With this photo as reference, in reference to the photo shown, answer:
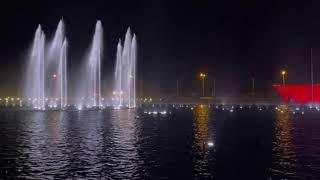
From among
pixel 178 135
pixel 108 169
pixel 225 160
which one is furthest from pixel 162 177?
pixel 178 135

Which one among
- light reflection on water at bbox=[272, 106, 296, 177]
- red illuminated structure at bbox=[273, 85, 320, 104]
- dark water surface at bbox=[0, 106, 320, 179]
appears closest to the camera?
dark water surface at bbox=[0, 106, 320, 179]

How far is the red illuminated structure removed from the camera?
9856 centimetres

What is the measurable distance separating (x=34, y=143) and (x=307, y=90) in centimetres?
8311

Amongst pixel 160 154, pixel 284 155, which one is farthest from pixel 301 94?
pixel 160 154

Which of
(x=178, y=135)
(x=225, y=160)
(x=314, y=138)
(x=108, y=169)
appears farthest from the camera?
(x=178, y=135)

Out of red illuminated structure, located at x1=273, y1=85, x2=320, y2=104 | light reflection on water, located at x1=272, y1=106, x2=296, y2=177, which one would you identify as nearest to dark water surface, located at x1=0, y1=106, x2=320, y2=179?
light reflection on water, located at x1=272, y1=106, x2=296, y2=177

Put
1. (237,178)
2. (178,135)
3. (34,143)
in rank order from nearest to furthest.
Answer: (237,178)
(34,143)
(178,135)

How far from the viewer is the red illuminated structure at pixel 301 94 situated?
323 feet

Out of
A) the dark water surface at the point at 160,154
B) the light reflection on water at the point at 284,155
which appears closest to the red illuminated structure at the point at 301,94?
the dark water surface at the point at 160,154

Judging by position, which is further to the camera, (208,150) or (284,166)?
(208,150)

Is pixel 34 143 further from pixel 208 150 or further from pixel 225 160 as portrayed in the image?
pixel 225 160

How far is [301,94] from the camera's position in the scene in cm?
10194

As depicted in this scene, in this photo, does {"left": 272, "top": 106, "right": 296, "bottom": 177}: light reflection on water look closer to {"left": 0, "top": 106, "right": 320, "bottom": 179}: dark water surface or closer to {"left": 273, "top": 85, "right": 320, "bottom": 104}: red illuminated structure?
{"left": 0, "top": 106, "right": 320, "bottom": 179}: dark water surface

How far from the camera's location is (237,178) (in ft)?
57.0
